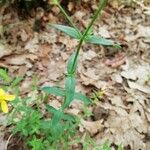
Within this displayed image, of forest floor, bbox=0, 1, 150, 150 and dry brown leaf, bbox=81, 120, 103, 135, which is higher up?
forest floor, bbox=0, 1, 150, 150

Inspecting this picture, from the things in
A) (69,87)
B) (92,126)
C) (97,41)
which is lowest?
(92,126)

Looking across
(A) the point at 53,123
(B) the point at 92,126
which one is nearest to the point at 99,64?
(B) the point at 92,126

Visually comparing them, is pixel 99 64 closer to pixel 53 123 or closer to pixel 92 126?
pixel 92 126

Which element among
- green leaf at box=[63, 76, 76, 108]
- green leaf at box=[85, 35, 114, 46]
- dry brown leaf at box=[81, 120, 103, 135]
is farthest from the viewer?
dry brown leaf at box=[81, 120, 103, 135]

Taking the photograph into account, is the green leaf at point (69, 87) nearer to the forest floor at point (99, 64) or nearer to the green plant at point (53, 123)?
the green plant at point (53, 123)

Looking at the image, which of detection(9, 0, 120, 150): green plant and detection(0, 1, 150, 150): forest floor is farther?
detection(0, 1, 150, 150): forest floor

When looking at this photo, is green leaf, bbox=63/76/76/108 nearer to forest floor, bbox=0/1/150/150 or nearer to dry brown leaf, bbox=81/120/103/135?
forest floor, bbox=0/1/150/150

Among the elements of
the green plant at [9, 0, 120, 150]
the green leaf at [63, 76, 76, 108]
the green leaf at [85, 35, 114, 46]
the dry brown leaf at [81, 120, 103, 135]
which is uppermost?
the green leaf at [85, 35, 114, 46]

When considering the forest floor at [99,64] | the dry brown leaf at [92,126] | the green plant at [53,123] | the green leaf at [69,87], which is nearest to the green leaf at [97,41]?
the green plant at [53,123]

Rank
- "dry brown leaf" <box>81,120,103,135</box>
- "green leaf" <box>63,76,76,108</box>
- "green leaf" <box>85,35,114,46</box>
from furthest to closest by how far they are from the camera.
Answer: "dry brown leaf" <box>81,120,103,135</box> < "green leaf" <box>63,76,76,108</box> < "green leaf" <box>85,35,114,46</box>

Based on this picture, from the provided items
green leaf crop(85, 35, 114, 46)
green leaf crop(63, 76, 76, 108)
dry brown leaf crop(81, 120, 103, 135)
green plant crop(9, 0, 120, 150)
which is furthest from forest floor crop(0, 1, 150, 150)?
green leaf crop(85, 35, 114, 46)
